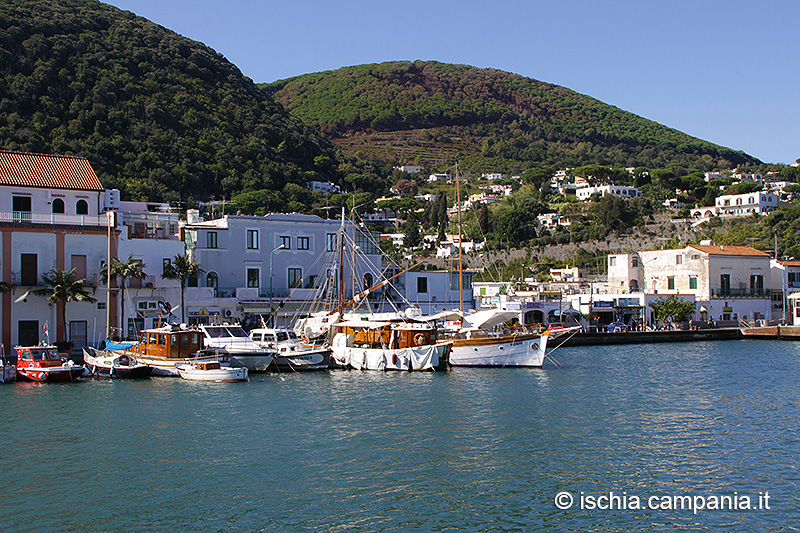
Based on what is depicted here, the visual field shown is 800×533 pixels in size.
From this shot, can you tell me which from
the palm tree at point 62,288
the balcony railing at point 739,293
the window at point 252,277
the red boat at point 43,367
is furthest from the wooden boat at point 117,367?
the balcony railing at point 739,293

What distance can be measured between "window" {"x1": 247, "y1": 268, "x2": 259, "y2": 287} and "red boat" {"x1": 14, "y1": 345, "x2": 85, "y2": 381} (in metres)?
23.3

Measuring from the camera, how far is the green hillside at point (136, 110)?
107 meters

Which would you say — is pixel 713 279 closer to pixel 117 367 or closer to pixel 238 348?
pixel 238 348

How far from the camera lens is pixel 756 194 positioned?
152500 mm

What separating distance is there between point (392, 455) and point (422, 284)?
4482 centimetres

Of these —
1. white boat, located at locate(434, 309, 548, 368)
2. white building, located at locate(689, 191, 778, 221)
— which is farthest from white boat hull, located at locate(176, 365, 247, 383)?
white building, located at locate(689, 191, 778, 221)

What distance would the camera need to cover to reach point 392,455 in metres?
22.3

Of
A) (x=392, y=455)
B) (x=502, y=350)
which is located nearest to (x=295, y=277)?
(x=502, y=350)

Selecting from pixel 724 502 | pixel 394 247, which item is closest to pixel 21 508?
pixel 724 502

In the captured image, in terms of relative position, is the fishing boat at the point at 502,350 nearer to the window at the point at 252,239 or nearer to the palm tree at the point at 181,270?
the palm tree at the point at 181,270

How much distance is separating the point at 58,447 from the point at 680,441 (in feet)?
63.0

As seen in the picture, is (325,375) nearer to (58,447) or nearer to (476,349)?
(476,349)

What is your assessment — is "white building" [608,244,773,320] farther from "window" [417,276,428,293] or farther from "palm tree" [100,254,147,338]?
"palm tree" [100,254,147,338]

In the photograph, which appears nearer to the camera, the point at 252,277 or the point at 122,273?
the point at 122,273
